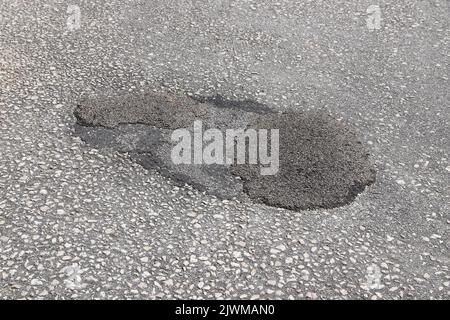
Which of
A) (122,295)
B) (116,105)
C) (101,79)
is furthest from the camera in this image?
(101,79)

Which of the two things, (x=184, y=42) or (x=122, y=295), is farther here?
(x=184, y=42)

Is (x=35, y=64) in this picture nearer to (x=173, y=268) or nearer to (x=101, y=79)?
(x=101, y=79)

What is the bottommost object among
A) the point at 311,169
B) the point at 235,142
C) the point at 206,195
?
the point at 206,195

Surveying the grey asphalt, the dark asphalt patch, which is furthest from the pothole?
the grey asphalt

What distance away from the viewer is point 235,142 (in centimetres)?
444

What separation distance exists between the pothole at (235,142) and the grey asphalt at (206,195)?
4.1 inches

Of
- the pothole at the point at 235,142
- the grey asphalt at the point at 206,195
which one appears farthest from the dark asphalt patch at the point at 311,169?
the grey asphalt at the point at 206,195

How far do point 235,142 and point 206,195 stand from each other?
61cm

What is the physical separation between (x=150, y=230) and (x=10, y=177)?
1128 millimetres

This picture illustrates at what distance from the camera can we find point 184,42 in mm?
5699

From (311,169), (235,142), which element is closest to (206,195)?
(235,142)

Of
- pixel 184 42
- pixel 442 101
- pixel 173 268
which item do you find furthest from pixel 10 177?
pixel 442 101

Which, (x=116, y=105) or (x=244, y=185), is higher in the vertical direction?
(x=116, y=105)

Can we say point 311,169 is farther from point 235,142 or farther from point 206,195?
point 206,195
